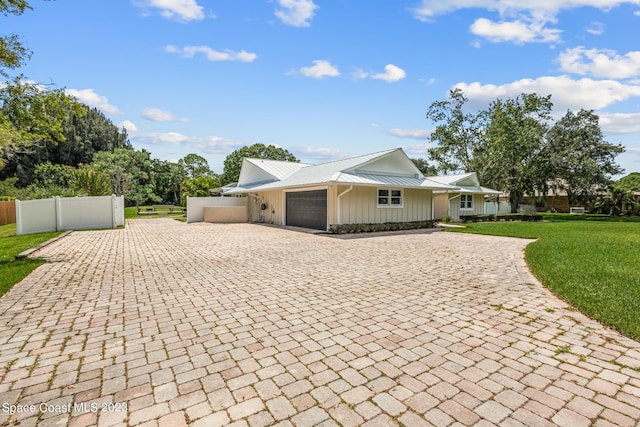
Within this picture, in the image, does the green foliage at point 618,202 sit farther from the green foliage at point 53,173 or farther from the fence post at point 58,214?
the green foliage at point 53,173

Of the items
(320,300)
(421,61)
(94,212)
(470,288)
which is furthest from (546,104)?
(94,212)

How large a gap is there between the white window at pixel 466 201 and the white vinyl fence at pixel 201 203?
16.0 meters

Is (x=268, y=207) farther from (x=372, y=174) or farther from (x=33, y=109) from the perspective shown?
(x=33, y=109)

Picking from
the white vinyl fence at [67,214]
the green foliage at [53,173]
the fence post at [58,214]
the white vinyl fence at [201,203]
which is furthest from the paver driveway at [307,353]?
the green foliage at [53,173]

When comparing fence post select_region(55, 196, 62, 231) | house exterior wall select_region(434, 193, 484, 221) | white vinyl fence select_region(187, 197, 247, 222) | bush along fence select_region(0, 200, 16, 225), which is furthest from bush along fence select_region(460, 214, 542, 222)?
bush along fence select_region(0, 200, 16, 225)

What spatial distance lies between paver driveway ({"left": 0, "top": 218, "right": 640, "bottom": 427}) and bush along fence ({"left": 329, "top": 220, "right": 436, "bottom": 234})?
24.7 ft

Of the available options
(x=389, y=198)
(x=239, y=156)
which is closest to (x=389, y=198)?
(x=389, y=198)

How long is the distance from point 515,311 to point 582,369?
1.47 m

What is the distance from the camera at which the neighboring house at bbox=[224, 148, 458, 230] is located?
13.7m

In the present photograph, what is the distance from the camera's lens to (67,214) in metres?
14.7

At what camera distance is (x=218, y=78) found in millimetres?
13023

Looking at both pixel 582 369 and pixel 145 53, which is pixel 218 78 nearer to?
pixel 145 53

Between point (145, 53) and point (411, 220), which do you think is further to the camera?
point (411, 220)

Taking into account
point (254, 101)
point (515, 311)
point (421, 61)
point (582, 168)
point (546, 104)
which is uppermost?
point (546, 104)
